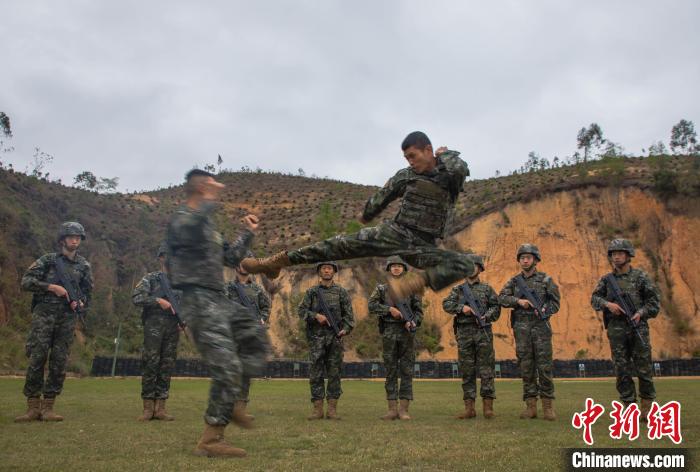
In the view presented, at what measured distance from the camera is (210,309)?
4941 mm

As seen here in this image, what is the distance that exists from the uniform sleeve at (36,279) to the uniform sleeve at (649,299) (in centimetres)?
871

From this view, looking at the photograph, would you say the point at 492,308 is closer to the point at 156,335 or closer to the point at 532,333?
the point at 532,333

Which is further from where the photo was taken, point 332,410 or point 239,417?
point 332,410

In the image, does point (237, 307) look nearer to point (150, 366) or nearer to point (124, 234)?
point (150, 366)

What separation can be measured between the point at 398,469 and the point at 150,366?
217 inches

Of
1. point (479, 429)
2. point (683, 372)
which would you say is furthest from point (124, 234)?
point (479, 429)

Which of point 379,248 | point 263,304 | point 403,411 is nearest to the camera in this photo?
point 379,248

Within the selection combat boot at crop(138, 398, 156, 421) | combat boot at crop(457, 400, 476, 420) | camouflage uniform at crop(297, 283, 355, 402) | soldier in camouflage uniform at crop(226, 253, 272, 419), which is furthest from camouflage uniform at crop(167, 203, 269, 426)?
soldier in camouflage uniform at crop(226, 253, 272, 419)

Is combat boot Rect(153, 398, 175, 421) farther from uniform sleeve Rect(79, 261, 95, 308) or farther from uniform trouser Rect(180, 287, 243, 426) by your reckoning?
uniform trouser Rect(180, 287, 243, 426)

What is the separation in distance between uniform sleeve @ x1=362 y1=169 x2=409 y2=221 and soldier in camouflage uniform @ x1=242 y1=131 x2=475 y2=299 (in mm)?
11

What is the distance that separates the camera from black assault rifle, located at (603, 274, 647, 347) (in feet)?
27.6

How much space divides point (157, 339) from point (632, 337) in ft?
23.7

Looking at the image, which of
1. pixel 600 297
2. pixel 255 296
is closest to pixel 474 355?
pixel 600 297

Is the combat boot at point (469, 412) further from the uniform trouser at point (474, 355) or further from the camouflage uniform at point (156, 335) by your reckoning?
the camouflage uniform at point (156, 335)
